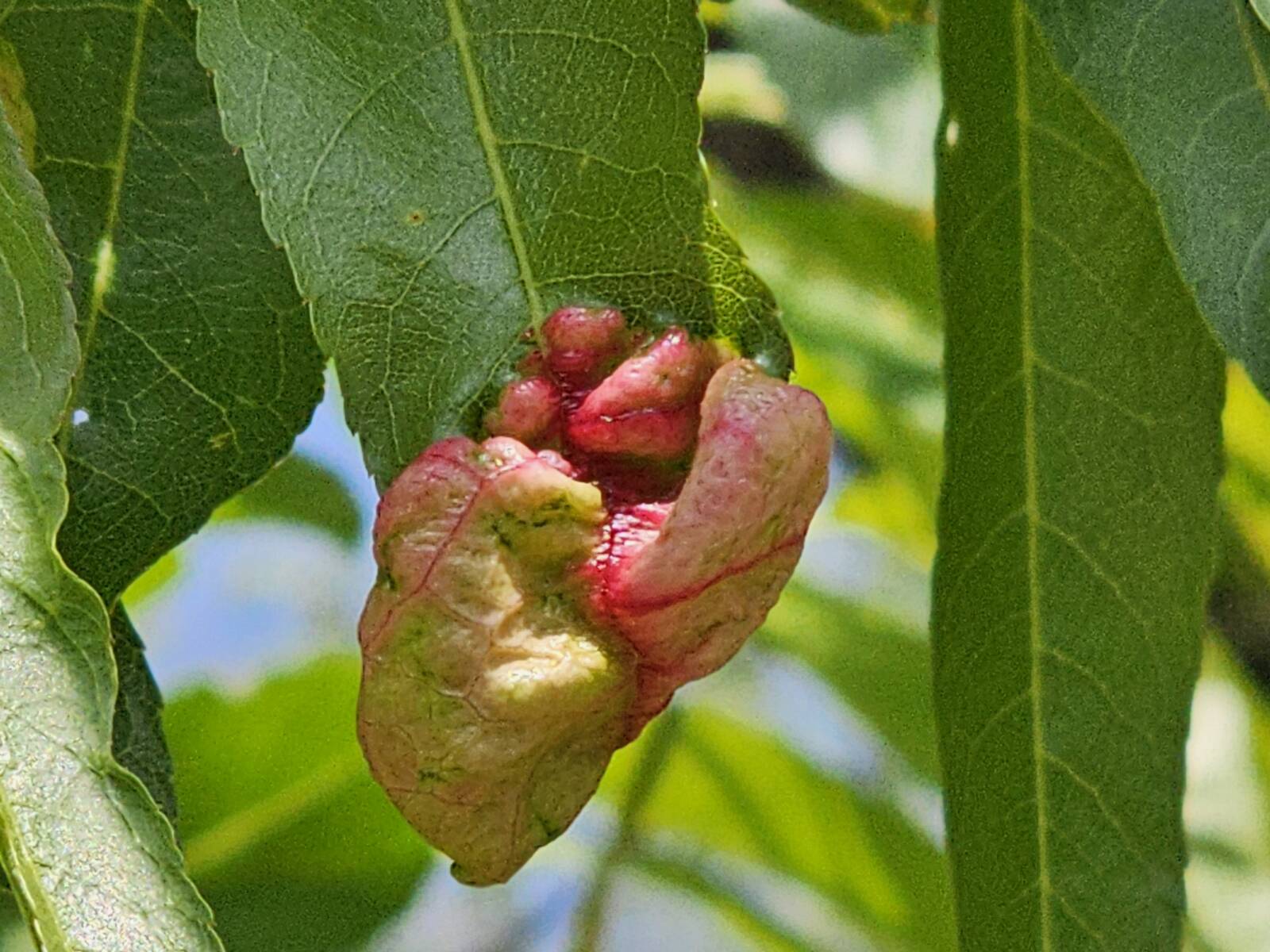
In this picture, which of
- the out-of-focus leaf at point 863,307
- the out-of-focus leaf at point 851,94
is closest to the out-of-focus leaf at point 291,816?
the out-of-focus leaf at point 863,307

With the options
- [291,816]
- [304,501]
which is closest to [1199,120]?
[304,501]

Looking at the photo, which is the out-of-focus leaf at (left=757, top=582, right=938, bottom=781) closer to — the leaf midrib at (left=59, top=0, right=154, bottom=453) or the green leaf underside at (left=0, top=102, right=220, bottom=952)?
the leaf midrib at (left=59, top=0, right=154, bottom=453)

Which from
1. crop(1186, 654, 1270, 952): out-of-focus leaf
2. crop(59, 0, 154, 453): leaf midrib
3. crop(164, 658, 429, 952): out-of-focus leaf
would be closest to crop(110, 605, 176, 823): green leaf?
crop(59, 0, 154, 453): leaf midrib

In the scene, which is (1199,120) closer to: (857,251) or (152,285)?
(152,285)

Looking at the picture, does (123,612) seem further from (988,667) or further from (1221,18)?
(1221,18)

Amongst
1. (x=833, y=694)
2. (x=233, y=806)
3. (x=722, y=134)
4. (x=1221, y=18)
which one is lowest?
(x=233, y=806)

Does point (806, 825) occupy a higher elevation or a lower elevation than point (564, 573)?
lower

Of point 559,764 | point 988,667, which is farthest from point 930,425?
point 559,764
